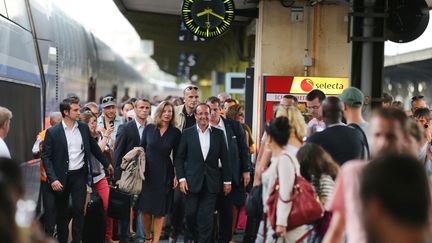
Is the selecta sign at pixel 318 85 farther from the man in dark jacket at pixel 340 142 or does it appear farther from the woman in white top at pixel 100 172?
the man in dark jacket at pixel 340 142

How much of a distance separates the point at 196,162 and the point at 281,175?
155 inches

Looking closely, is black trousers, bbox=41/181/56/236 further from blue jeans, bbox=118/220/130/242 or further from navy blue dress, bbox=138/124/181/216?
blue jeans, bbox=118/220/130/242

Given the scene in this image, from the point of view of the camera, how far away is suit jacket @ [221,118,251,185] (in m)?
10.6

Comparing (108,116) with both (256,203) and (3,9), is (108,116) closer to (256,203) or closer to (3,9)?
(3,9)

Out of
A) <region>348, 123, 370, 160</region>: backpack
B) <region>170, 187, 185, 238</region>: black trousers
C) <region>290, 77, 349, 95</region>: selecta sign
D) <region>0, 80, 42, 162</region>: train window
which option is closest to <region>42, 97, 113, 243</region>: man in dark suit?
<region>0, 80, 42, 162</region>: train window

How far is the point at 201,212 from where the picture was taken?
401 inches

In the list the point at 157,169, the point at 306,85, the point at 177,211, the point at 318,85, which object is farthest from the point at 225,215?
the point at 318,85

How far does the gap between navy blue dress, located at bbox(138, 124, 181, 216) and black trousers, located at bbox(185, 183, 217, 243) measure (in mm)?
401

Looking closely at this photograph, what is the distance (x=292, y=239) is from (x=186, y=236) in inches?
163

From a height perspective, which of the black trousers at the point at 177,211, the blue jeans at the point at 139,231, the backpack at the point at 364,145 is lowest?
the blue jeans at the point at 139,231

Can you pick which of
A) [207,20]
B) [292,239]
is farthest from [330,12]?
[292,239]

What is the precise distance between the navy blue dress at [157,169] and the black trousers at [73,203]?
0.84 m

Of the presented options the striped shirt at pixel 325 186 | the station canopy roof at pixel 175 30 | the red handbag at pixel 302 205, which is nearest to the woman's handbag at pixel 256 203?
the red handbag at pixel 302 205

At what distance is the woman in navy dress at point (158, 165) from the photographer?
10.5 metres
